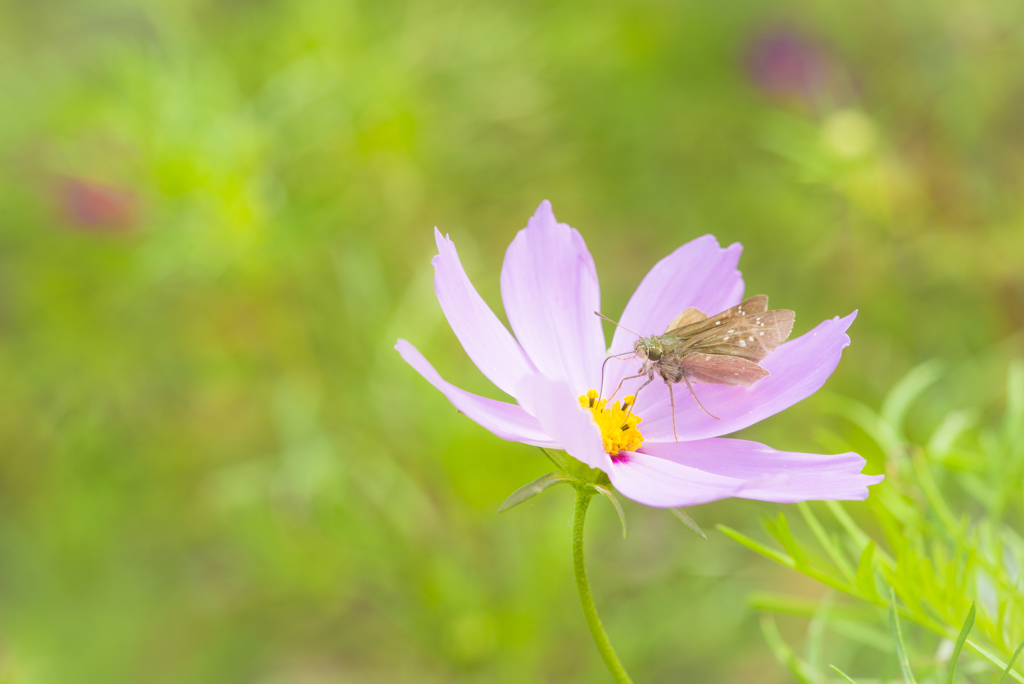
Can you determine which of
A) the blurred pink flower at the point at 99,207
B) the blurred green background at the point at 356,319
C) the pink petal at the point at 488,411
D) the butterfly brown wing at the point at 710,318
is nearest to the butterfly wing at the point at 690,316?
the butterfly brown wing at the point at 710,318

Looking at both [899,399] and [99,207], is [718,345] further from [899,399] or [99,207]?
[99,207]

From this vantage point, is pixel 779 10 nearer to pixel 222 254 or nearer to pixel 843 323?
pixel 222 254

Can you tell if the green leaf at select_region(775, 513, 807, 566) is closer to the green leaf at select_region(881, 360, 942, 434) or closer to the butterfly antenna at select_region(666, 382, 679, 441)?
the butterfly antenna at select_region(666, 382, 679, 441)

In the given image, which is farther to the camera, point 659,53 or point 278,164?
point 659,53

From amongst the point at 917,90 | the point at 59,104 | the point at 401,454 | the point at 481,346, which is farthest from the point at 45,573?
Result: the point at 917,90

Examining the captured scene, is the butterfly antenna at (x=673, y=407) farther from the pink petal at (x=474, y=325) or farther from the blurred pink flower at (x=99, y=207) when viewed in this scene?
the blurred pink flower at (x=99, y=207)

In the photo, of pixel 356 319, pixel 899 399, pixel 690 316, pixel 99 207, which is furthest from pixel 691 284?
pixel 99 207
